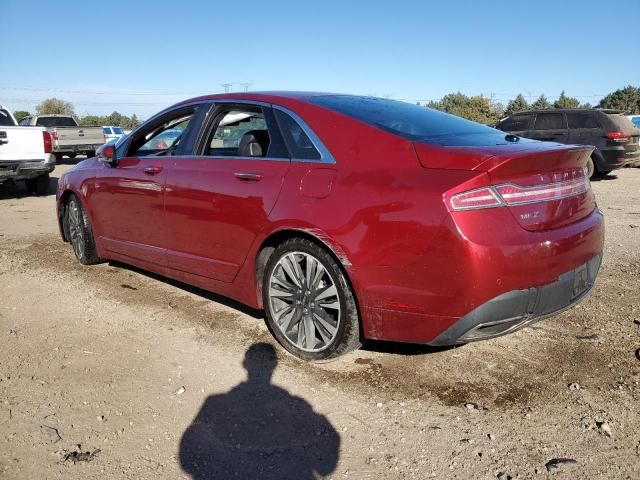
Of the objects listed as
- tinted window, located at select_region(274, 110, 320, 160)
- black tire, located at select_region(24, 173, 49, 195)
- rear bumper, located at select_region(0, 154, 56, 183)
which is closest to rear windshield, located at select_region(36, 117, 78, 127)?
black tire, located at select_region(24, 173, 49, 195)

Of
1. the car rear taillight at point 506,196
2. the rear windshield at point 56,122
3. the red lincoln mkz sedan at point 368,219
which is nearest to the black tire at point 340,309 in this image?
the red lincoln mkz sedan at point 368,219

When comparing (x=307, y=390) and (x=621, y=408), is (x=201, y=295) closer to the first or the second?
(x=307, y=390)

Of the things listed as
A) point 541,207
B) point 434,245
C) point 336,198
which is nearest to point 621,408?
point 541,207

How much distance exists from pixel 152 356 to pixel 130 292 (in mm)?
1454

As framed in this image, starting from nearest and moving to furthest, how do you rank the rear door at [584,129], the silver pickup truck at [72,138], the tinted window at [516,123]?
1. the rear door at [584,129]
2. the tinted window at [516,123]
3. the silver pickup truck at [72,138]

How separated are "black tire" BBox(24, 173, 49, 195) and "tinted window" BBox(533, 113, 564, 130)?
11070 mm

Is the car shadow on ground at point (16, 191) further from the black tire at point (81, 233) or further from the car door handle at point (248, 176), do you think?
the car door handle at point (248, 176)

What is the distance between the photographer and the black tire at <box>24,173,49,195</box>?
11297 millimetres

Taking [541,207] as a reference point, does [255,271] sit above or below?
below

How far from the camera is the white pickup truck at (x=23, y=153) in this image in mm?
9766

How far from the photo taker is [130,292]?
4.77m

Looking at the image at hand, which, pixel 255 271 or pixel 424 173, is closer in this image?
pixel 424 173

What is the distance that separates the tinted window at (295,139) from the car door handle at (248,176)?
269mm

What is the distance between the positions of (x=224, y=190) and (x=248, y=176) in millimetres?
238
